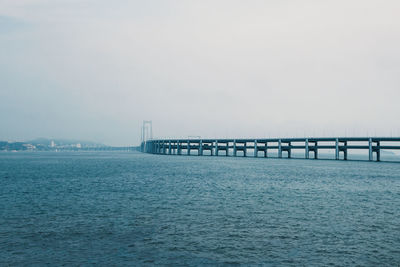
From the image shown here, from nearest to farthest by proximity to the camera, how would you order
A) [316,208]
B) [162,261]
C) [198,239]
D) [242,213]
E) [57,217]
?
[162,261] → [198,239] → [57,217] → [242,213] → [316,208]

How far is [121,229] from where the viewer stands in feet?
68.6

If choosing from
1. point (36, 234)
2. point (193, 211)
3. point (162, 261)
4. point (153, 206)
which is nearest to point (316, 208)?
point (193, 211)

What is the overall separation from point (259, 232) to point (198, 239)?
144 inches

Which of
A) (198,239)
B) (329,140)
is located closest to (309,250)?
(198,239)

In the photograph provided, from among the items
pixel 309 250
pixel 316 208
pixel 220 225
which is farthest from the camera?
pixel 316 208

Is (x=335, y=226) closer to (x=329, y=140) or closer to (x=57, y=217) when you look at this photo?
(x=57, y=217)

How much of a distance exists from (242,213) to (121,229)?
9163mm

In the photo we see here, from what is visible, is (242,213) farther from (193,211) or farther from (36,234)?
(36,234)

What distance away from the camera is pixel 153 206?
29.5 metres

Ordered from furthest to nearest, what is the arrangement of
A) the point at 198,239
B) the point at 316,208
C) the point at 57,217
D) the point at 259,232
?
1. the point at 316,208
2. the point at 57,217
3. the point at 259,232
4. the point at 198,239

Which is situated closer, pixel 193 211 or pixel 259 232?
pixel 259 232

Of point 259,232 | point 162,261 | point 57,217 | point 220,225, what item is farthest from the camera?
point 57,217

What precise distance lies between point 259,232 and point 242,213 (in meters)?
6.03

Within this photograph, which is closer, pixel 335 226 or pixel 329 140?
pixel 335 226
